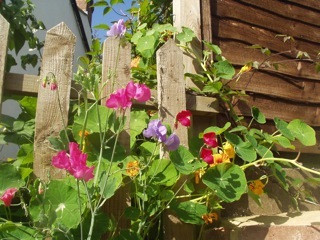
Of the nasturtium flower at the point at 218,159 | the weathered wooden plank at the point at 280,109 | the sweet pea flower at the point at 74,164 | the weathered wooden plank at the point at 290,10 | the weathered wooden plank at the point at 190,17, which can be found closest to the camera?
the sweet pea flower at the point at 74,164

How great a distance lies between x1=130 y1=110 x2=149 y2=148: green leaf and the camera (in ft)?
5.09

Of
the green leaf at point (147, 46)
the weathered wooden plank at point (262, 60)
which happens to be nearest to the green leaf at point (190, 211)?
the green leaf at point (147, 46)

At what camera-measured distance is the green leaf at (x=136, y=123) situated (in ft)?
5.09

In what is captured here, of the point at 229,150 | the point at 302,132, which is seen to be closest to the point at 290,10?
the point at 302,132

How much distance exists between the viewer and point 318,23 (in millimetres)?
2910

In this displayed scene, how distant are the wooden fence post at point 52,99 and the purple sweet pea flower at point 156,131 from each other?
0.84ft

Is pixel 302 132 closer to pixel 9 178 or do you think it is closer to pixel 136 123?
pixel 136 123

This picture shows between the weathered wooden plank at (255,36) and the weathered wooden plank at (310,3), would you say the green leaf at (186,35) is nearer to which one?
the weathered wooden plank at (255,36)

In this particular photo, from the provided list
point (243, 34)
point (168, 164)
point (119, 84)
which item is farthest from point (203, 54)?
point (168, 164)

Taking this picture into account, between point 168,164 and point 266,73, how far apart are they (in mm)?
1185

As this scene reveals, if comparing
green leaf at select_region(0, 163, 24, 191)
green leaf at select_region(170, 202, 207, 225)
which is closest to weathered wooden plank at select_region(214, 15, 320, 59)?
green leaf at select_region(170, 202, 207, 225)

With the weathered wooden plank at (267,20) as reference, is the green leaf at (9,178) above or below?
below

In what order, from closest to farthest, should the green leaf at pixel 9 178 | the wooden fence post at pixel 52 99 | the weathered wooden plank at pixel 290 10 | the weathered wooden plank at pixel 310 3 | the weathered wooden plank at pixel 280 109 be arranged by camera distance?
the green leaf at pixel 9 178 < the wooden fence post at pixel 52 99 < the weathered wooden plank at pixel 280 109 < the weathered wooden plank at pixel 290 10 < the weathered wooden plank at pixel 310 3

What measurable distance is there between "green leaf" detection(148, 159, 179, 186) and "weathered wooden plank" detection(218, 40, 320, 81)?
101cm
